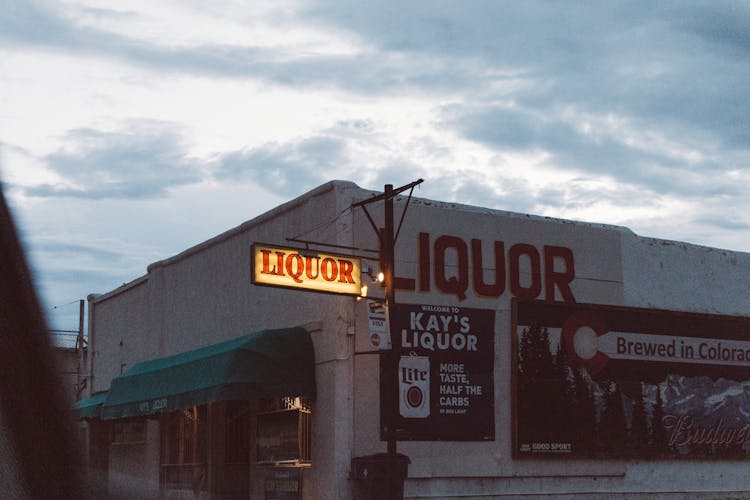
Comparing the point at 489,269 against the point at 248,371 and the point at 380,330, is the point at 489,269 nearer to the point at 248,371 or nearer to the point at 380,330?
the point at 380,330

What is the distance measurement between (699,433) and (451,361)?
6252mm

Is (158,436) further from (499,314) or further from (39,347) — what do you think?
(39,347)

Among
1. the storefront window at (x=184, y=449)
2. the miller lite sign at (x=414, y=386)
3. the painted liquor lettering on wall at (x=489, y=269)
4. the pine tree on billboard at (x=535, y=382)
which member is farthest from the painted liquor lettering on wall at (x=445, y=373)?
the storefront window at (x=184, y=449)

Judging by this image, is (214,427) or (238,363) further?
(214,427)

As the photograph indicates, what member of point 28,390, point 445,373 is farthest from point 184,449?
point 28,390

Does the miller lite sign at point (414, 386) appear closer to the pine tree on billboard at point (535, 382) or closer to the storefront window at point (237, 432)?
the pine tree on billboard at point (535, 382)

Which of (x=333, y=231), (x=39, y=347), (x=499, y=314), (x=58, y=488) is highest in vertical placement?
(x=333, y=231)

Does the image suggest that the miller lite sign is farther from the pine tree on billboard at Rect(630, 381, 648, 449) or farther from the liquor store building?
the pine tree on billboard at Rect(630, 381, 648, 449)

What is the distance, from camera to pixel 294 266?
16.7 meters

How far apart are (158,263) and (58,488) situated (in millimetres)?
23419

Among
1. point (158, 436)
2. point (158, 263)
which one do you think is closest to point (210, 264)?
point (158, 263)

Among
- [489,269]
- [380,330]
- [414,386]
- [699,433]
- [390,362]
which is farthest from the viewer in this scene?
[699,433]

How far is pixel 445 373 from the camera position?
18.0 metres

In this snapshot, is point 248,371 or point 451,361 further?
point 451,361
